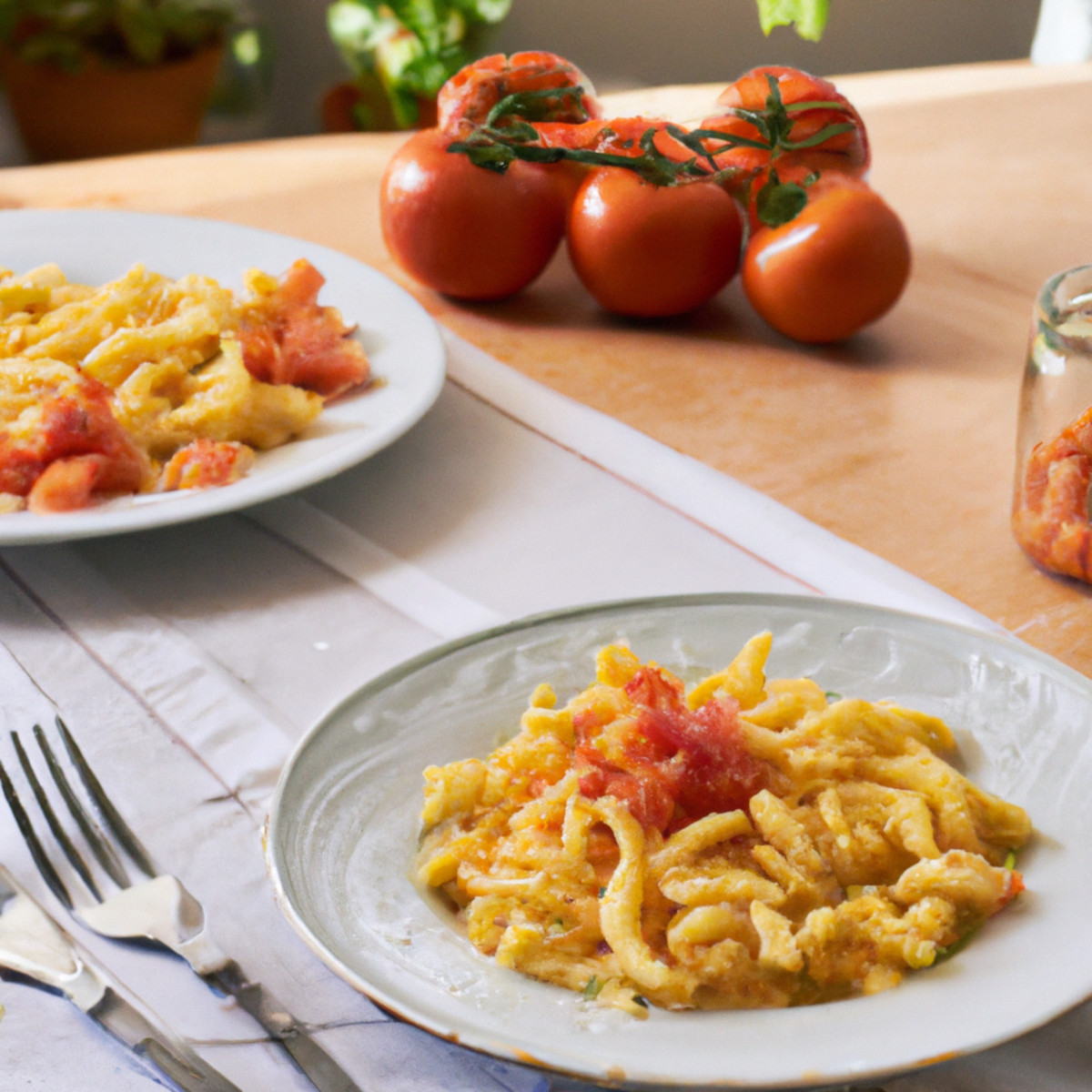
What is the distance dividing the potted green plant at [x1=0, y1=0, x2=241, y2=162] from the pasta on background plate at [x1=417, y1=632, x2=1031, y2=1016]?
287 cm

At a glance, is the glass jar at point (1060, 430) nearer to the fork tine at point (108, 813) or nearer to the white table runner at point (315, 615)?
the white table runner at point (315, 615)

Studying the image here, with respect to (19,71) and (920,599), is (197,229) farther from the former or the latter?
(19,71)

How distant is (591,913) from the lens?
487 millimetres

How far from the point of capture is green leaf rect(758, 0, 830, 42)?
0.67 m

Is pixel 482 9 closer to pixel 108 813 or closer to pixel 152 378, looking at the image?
pixel 152 378

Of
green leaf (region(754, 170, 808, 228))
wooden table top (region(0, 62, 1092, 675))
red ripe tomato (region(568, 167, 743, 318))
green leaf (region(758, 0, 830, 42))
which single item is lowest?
wooden table top (region(0, 62, 1092, 675))

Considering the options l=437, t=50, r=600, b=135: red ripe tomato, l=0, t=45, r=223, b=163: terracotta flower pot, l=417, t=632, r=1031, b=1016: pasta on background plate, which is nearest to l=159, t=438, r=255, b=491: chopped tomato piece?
l=417, t=632, r=1031, b=1016: pasta on background plate

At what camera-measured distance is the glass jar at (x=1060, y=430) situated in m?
0.75

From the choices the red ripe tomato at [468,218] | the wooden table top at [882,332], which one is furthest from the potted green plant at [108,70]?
the red ripe tomato at [468,218]

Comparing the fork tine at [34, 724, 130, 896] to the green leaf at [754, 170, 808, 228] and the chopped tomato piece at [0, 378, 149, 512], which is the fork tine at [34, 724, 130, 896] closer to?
the chopped tomato piece at [0, 378, 149, 512]

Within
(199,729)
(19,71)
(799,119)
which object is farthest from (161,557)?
(19,71)

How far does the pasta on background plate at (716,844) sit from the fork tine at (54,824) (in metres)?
0.14

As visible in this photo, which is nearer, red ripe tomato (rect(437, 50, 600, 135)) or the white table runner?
the white table runner

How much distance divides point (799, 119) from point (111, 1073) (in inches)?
36.5
